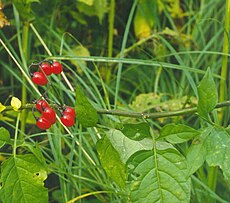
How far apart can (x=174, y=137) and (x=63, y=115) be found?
206 mm

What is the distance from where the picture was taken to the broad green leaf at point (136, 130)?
1.00m

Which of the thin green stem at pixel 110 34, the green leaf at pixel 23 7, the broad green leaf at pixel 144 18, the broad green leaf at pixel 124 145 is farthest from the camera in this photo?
the broad green leaf at pixel 144 18

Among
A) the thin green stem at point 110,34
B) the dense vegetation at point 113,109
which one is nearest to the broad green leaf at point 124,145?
the dense vegetation at point 113,109

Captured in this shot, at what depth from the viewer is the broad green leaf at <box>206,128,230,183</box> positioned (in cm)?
95

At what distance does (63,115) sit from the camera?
3.39 feet

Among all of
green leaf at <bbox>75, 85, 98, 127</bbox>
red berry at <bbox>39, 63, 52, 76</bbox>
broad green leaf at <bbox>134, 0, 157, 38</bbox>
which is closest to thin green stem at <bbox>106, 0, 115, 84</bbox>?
broad green leaf at <bbox>134, 0, 157, 38</bbox>

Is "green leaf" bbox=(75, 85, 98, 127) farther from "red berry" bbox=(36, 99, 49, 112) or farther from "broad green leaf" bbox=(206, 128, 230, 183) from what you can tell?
"broad green leaf" bbox=(206, 128, 230, 183)

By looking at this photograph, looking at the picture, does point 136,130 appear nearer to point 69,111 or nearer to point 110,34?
point 69,111

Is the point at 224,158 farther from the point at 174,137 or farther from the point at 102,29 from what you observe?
the point at 102,29

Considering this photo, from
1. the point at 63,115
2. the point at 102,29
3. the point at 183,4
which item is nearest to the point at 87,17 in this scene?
the point at 102,29

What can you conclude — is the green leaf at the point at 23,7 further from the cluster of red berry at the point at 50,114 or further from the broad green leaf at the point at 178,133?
the broad green leaf at the point at 178,133

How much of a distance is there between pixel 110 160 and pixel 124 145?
0.05 metres

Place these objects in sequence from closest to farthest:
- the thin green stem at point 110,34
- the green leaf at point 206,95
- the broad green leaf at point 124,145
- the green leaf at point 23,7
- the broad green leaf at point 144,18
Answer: the green leaf at point 206,95
the broad green leaf at point 124,145
the green leaf at point 23,7
the thin green stem at point 110,34
the broad green leaf at point 144,18

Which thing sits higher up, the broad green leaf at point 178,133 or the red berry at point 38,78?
the red berry at point 38,78
